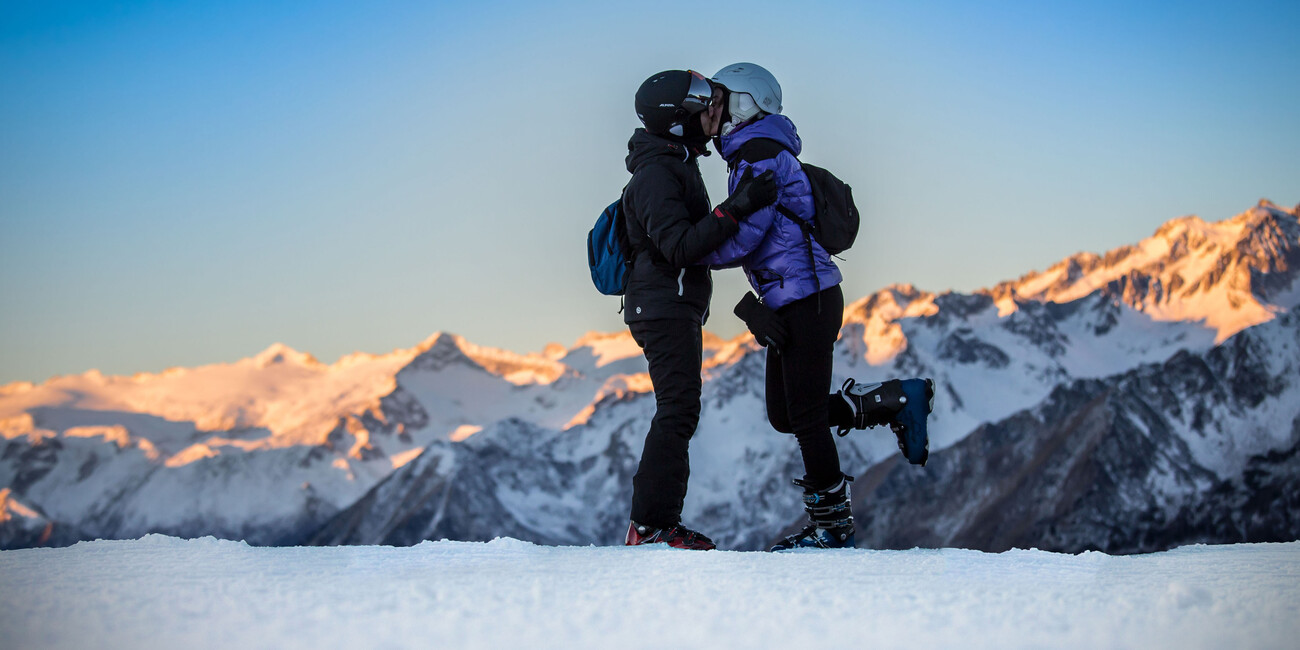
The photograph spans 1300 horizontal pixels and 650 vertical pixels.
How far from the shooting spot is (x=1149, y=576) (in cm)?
498

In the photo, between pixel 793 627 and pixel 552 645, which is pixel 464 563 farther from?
pixel 793 627

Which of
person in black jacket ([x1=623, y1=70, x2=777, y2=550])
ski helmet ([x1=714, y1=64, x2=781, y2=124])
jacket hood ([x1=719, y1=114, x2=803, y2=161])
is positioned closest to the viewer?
person in black jacket ([x1=623, y1=70, x2=777, y2=550])

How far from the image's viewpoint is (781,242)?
24.0 ft

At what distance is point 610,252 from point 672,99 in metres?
1.20

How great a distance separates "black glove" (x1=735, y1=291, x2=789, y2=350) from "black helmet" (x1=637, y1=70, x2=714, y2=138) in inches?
53.9

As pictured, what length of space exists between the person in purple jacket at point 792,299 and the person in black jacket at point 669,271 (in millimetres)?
214

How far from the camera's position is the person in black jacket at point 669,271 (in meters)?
7.10

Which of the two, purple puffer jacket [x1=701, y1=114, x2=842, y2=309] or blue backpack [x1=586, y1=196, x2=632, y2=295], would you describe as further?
blue backpack [x1=586, y1=196, x2=632, y2=295]

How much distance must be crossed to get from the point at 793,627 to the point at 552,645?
927mm

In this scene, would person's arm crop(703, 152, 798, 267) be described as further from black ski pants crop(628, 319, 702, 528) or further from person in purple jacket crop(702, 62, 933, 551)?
black ski pants crop(628, 319, 702, 528)

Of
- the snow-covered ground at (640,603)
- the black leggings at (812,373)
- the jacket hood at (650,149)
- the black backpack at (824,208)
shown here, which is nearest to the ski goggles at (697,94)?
the jacket hood at (650,149)

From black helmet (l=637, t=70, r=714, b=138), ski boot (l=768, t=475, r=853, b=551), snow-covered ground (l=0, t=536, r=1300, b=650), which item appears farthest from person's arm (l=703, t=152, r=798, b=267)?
snow-covered ground (l=0, t=536, r=1300, b=650)

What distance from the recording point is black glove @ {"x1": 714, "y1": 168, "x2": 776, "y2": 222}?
274 inches

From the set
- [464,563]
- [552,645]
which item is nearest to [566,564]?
[464,563]
